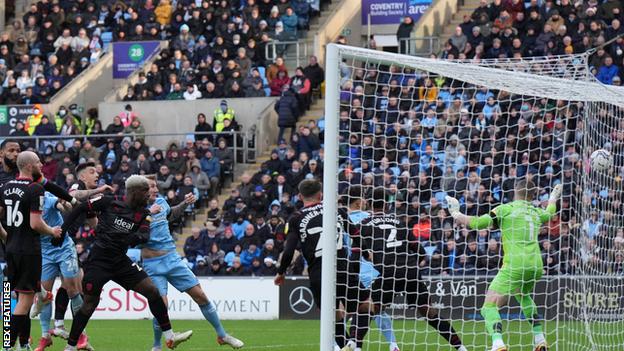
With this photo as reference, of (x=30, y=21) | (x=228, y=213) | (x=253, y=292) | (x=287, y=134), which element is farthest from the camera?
(x=30, y=21)

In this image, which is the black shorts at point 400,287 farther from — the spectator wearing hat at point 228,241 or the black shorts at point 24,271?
the spectator wearing hat at point 228,241

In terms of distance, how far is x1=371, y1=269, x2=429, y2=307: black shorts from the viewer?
14344 millimetres

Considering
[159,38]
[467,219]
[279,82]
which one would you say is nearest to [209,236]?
[279,82]

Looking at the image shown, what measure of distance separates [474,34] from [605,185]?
44.3 ft

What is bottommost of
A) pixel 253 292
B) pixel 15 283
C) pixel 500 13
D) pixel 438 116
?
pixel 253 292

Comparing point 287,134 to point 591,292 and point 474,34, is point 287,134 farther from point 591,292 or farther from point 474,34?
point 591,292

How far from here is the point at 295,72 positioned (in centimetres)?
3247

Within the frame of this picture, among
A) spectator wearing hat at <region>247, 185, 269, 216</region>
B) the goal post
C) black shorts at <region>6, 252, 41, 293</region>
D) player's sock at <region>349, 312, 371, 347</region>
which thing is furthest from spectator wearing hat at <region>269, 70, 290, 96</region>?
the goal post

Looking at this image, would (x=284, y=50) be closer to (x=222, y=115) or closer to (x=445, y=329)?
(x=222, y=115)

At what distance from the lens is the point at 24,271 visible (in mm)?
13477

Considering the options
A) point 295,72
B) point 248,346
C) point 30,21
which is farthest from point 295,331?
point 30,21

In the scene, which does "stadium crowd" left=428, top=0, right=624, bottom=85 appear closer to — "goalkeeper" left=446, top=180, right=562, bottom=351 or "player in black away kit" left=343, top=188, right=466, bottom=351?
"goalkeeper" left=446, top=180, right=562, bottom=351

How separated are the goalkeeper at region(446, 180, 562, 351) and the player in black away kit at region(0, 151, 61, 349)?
4536 mm

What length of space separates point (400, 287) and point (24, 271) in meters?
4.24
